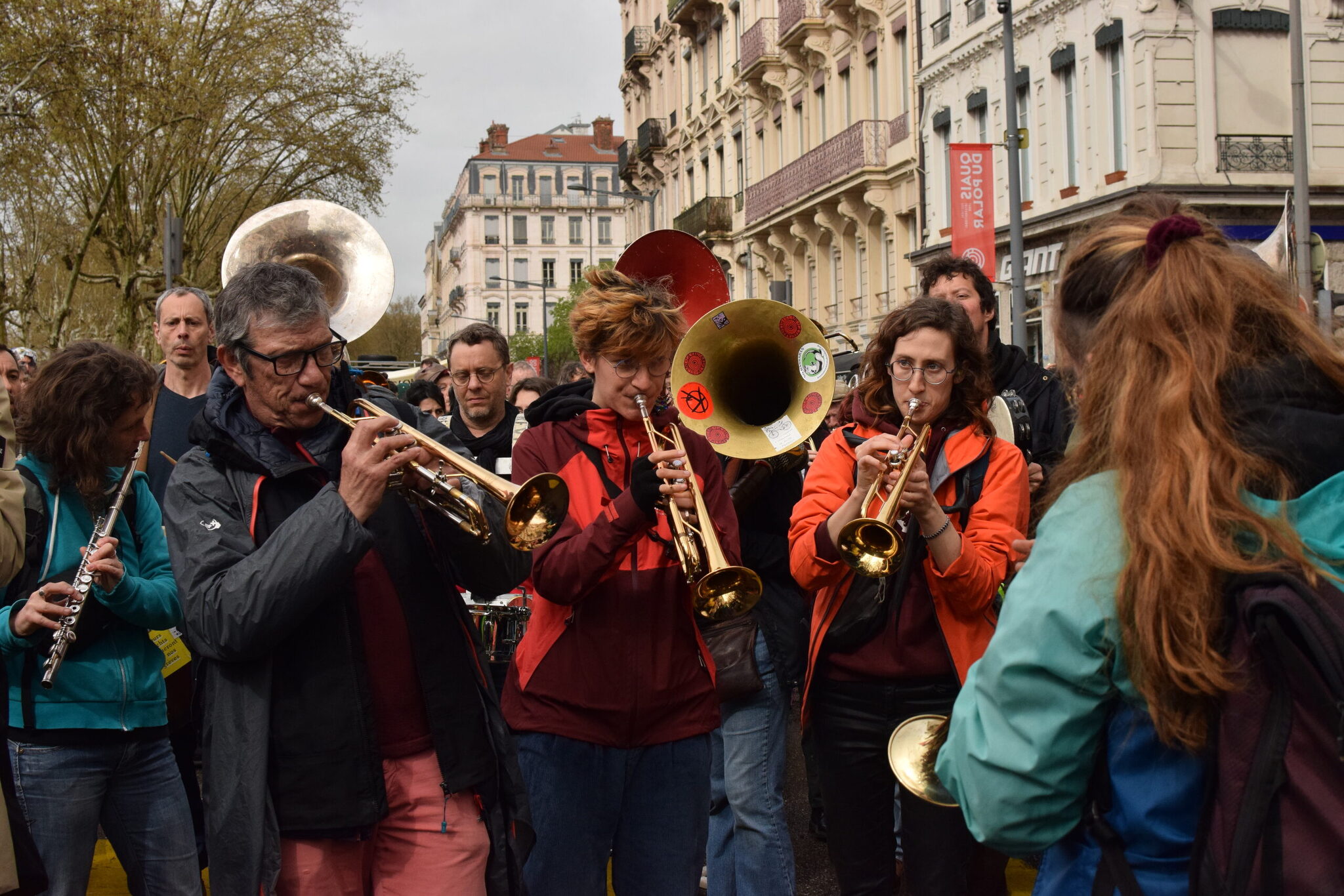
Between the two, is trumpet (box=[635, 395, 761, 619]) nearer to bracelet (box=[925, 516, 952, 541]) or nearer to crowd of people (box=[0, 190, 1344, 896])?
crowd of people (box=[0, 190, 1344, 896])

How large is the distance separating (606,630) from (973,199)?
1754 cm

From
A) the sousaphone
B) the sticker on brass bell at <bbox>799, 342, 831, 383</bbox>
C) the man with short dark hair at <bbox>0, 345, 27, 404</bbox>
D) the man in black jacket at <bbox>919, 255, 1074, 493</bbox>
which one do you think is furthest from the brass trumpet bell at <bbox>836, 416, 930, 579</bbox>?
the man with short dark hair at <bbox>0, 345, 27, 404</bbox>

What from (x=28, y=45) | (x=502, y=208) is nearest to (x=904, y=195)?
(x=28, y=45)

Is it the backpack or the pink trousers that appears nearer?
the backpack

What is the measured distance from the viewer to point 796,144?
3152cm

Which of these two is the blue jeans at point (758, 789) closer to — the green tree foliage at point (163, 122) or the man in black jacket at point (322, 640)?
the man in black jacket at point (322, 640)

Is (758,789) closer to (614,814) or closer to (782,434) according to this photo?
(614,814)

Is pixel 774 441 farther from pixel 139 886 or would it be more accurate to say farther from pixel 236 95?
pixel 236 95

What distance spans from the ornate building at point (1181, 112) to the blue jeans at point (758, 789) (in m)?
16.2

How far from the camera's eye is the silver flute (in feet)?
10.6

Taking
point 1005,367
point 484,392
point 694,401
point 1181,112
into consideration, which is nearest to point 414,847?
point 694,401

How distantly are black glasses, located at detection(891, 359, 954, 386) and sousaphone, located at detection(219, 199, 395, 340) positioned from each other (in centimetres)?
230

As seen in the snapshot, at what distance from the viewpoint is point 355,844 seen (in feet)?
8.84

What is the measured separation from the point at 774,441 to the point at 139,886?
2.28 meters
